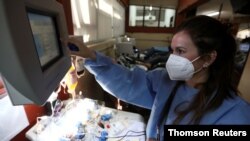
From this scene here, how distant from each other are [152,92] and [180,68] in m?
0.27

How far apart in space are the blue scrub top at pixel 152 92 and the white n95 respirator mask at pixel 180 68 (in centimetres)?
7

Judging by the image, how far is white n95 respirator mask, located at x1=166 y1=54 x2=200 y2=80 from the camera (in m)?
0.85

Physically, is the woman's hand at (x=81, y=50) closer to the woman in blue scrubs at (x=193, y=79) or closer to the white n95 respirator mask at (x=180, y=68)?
the woman in blue scrubs at (x=193, y=79)

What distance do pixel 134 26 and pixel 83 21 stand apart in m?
4.62

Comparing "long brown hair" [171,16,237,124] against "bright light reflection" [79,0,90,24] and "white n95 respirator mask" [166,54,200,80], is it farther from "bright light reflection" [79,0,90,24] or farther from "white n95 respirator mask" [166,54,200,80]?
"bright light reflection" [79,0,90,24]

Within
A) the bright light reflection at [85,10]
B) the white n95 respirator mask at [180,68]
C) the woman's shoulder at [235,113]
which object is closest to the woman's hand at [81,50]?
the white n95 respirator mask at [180,68]

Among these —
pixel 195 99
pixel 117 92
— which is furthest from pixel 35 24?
pixel 195 99

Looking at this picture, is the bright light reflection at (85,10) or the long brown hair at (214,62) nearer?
the long brown hair at (214,62)

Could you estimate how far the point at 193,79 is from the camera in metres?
0.90

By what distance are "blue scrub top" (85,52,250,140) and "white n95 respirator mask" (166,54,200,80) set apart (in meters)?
0.07

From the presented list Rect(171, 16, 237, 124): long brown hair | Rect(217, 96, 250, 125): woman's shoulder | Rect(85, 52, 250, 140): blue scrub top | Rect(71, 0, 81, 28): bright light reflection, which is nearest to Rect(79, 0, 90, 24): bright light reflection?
Rect(71, 0, 81, 28): bright light reflection

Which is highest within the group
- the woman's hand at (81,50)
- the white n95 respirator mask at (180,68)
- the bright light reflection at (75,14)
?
the bright light reflection at (75,14)

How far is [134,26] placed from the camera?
6.07m

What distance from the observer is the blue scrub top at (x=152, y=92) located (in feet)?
2.48
